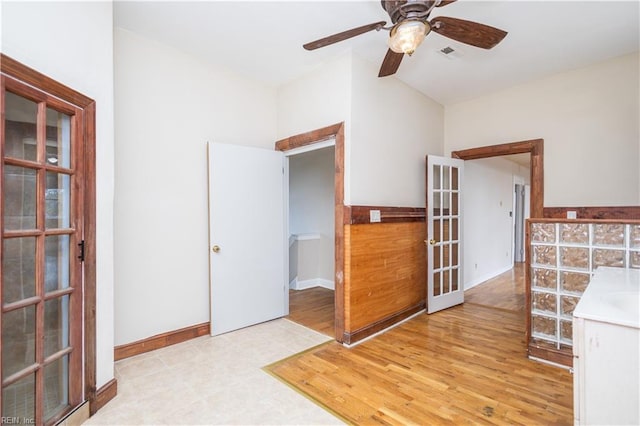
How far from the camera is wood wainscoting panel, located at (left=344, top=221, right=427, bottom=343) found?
2.80 m

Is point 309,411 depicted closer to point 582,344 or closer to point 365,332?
point 365,332

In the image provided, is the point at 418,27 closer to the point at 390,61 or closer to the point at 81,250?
the point at 390,61

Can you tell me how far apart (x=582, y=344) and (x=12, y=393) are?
251 cm

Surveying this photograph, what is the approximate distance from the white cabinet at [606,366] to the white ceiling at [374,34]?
7.15 ft

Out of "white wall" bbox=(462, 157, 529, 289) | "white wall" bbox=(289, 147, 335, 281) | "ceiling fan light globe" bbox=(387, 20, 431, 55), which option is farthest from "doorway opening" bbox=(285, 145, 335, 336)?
"ceiling fan light globe" bbox=(387, 20, 431, 55)

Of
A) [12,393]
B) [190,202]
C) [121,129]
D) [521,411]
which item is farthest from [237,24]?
[521,411]

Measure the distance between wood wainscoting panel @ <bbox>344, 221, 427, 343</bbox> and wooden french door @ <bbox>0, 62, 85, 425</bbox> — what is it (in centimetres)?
198

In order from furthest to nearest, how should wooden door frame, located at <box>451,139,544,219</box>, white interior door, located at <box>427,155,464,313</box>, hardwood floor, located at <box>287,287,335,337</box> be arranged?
white interior door, located at <box>427,155,464,313</box> < wooden door frame, located at <box>451,139,544,219</box> < hardwood floor, located at <box>287,287,335,337</box>

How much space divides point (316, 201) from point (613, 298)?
389cm

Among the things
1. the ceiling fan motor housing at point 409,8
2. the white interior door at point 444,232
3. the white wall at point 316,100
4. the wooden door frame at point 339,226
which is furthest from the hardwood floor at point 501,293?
the ceiling fan motor housing at point 409,8

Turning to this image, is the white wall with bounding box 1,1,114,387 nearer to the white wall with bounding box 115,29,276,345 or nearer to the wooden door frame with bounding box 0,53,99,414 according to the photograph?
the wooden door frame with bounding box 0,53,99,414

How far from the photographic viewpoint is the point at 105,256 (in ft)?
6.30

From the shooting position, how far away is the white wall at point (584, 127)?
294 cm

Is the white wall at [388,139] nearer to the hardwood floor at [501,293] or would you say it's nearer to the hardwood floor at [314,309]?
the hardwood floor at [314,309]
